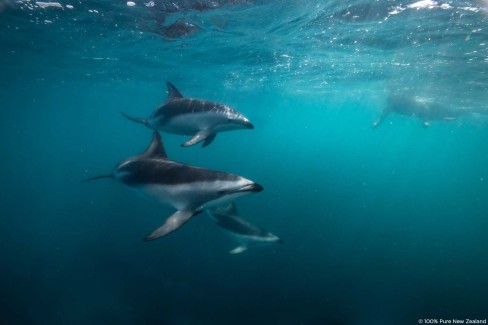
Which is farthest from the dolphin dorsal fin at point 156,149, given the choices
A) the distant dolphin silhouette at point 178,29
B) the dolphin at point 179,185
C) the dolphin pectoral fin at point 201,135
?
the distant dolphin silhouette at point 178,29

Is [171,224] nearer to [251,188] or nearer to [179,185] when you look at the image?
[179,185]

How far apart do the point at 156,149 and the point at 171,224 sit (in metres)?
2.55

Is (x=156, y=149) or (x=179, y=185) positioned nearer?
(x=179, y=185)

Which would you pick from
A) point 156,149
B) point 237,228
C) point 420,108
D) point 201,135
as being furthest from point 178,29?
point 420,108

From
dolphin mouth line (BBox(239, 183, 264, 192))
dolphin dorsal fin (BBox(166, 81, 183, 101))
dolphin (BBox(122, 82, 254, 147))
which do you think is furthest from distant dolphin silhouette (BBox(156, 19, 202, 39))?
dolphin mouth line (BBox(239, 183, 264, 192))

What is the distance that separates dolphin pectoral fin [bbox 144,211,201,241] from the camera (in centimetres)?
391

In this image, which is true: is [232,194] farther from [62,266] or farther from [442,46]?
[442,46]

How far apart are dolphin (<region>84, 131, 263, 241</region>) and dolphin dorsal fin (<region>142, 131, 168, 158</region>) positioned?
21mm

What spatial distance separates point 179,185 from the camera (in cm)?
470

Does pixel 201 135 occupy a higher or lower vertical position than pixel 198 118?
lower

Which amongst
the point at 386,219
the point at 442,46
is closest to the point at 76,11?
the point at 442,46

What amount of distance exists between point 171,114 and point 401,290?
444 inches

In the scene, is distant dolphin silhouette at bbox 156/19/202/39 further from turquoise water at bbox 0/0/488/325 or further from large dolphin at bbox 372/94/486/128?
large dolphin at bbox 372/94/486/128

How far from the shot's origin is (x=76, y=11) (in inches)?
522
